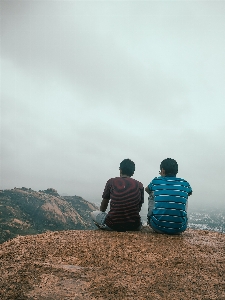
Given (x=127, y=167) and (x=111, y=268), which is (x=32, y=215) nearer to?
(x=127, y=167)

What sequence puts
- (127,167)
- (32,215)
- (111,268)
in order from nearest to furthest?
1. (111,268)
2. (127,167)
3. (32,215)

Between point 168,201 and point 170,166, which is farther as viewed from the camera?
point 170,166

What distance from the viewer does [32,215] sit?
3381 centimetres

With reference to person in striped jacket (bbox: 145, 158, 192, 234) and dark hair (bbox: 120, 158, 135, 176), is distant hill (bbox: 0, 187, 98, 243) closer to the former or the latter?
dark hair (bbox: 120, 158, 135, 176)

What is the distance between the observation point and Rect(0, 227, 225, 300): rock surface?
2.85 meters

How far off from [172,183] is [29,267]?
12.2ft

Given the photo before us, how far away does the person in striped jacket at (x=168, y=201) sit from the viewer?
211 inches

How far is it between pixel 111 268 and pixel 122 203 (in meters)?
2.15

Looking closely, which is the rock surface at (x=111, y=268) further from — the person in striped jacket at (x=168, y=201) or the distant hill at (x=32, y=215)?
the distant hill at (x=32, y=215)

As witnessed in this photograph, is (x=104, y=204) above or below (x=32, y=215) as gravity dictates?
above

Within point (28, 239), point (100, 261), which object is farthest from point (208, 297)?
point (28, 239)

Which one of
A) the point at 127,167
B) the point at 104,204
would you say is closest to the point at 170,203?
the point at 127,167

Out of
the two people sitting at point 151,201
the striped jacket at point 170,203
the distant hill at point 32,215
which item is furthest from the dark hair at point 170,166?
the distant hill at point 32,215

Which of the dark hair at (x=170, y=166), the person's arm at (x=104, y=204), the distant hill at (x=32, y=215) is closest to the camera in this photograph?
the dark hair at (x=170, y=166)
